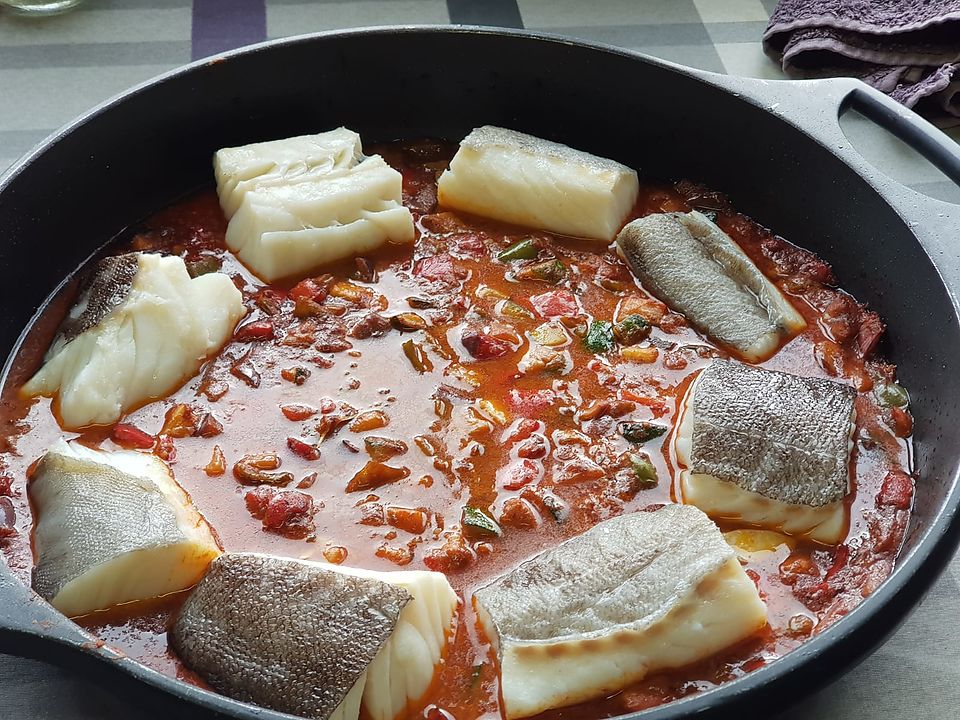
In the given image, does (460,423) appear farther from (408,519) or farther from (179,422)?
(179,422)

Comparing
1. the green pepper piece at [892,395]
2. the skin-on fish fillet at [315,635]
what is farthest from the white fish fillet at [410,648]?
the green pepper piece at [892,395]

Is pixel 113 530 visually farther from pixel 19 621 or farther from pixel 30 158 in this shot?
pixel 30 158

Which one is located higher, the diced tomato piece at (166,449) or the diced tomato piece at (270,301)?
the diced tomato piece at (270,301)

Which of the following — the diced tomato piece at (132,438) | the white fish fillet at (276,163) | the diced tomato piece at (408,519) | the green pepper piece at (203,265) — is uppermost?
the white fish fillet at (276,163)

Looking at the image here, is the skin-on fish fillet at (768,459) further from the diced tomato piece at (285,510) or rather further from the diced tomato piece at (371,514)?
the diced tomato piece at (285,510)

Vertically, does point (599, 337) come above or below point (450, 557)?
above

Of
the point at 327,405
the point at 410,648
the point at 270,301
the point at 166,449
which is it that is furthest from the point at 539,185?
the point at 410,648

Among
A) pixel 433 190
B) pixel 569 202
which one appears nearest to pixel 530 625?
pixel 569 202
